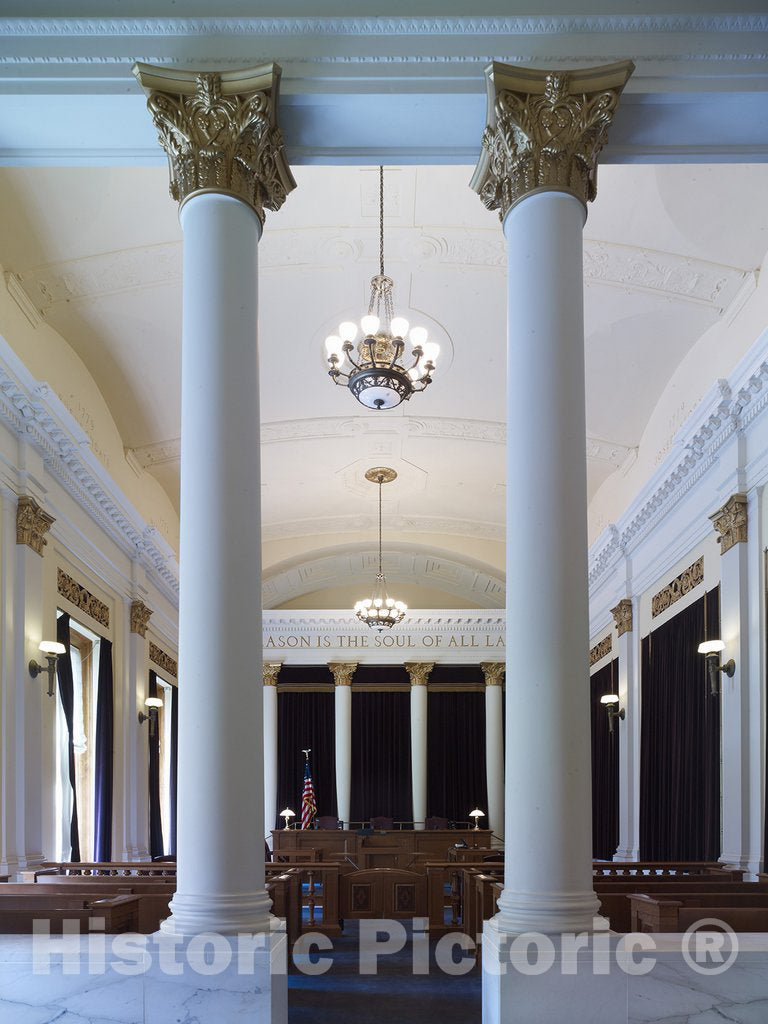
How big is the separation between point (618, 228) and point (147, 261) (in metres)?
4.05

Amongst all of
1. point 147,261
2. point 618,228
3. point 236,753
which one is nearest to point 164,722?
point 147,261

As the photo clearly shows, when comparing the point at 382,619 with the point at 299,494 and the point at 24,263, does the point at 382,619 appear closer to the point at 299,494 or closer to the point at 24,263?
the point at 299,494

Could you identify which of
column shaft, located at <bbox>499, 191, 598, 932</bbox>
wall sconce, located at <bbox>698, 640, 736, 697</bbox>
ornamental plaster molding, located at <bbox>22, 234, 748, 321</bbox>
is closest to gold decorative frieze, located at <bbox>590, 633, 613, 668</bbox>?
wall sconce, located at <bbox>698, 640, 736, 697</bbox>

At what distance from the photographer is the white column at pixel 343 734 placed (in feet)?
66.6

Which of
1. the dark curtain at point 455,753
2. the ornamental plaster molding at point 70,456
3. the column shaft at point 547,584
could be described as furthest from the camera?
the dark curtain at point 455,753

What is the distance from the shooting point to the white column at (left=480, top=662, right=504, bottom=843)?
798 inches

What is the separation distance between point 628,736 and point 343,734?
7.26 meters

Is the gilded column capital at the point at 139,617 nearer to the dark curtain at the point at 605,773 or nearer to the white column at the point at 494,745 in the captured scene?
the dark curtain at the point at 605,773

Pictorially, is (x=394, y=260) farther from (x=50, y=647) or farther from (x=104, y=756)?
(x=104, y=756)

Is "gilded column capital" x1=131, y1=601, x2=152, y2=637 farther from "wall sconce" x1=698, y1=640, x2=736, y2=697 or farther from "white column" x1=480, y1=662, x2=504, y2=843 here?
"wall sconce" x1=698, y1=640, x2=736, y2=697

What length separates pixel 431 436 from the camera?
576 inches

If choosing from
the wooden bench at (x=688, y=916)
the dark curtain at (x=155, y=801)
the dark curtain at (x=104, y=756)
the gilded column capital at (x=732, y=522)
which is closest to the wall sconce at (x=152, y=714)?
the dark curtain at (x=155, y=801)

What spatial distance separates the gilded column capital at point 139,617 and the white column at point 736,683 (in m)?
7.95

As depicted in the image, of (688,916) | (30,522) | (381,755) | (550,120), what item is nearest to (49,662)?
(30,522)
